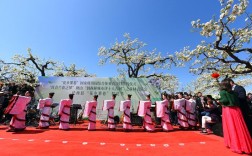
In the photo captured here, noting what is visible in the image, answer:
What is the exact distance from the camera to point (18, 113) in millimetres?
8023

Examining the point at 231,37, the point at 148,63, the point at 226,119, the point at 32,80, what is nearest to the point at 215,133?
the point at 226,119

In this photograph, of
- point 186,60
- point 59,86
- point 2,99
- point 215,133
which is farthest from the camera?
point 186,60

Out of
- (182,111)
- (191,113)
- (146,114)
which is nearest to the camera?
(146,114)

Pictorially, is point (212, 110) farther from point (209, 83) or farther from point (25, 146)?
point (209, 83)

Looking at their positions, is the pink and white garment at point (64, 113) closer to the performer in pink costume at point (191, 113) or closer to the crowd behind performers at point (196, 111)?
the crowd behind performers at point (196, 111)

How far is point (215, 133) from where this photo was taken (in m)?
7.67

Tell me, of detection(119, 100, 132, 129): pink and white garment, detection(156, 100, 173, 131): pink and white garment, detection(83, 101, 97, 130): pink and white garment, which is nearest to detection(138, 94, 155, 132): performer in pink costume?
detection(156, 100, 173, 131): pink and white garment

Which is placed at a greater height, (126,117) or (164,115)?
(164,115)

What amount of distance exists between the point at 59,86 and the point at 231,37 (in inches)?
433

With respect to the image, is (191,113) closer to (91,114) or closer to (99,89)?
(91,114)

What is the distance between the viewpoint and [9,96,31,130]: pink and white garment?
7990mm

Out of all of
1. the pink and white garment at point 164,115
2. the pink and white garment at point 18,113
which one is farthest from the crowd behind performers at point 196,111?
the pink and white garment at point 18,113

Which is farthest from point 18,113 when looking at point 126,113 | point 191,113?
point 191,113

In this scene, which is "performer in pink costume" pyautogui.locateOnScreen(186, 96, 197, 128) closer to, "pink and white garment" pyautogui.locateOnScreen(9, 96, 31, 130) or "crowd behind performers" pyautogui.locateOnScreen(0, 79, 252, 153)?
"crowd behind performers" pyautogui.locateOnScreen(0, 79, 252, 153)
